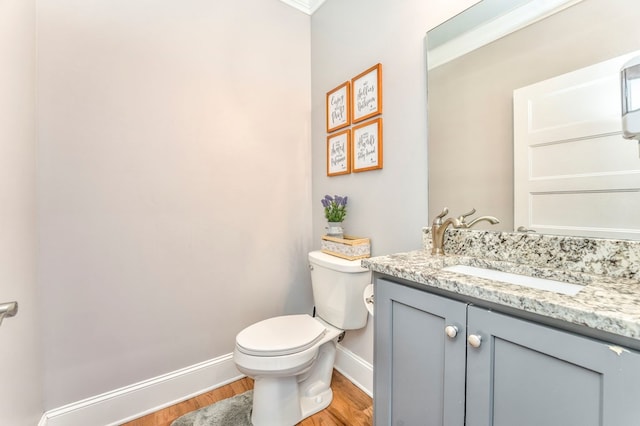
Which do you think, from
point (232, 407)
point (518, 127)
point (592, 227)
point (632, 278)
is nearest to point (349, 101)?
point (518, 127)

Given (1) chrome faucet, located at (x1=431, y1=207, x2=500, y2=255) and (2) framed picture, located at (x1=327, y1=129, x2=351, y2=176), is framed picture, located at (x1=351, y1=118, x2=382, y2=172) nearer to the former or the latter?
(2) framed picture, located at (x1=327, y1=129, x2=351, y2=176)

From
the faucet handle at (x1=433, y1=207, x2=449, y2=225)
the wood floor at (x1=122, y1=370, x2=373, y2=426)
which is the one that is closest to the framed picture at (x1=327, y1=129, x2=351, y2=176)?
the faucet handle at (x1=433, y1=207, x2=449, y2=225)

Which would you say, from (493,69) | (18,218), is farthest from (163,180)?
(493,69)

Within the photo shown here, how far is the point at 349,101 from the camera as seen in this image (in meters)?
1.63

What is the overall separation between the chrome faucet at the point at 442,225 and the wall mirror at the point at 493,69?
0.15 ft

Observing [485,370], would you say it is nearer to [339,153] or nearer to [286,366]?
[286,366]

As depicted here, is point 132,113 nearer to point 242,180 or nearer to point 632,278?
point 242,180

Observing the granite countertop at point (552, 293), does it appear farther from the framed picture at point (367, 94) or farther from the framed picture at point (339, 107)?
the framed picture at point (339, 107)

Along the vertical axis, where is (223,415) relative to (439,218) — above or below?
below

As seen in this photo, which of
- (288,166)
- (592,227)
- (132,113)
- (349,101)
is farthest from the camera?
(288,166)

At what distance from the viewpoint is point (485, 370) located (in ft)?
2.19

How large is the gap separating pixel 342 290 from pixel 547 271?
86 centimetres

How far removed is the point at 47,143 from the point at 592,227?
2.08m

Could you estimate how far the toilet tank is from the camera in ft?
4.62
